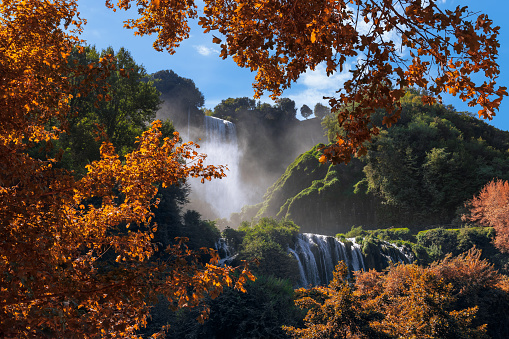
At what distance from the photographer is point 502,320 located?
452 inches

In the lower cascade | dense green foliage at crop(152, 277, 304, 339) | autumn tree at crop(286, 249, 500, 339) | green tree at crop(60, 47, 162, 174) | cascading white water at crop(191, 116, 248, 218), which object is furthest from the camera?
cascading white water at crop(191, 116, 248, 218)

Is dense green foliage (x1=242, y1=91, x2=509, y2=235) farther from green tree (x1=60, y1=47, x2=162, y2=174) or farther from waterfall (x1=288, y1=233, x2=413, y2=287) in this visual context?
green tree (x1=60, y1=47, x2=162, y2=174)

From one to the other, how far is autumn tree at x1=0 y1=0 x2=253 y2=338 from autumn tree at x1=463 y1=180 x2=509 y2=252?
22.9 meters

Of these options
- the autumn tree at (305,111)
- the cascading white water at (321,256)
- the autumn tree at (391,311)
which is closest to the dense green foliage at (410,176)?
the cascading white water at (321,256)

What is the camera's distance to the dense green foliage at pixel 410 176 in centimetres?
3128

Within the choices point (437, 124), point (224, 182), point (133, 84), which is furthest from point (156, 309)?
point (224, 182)

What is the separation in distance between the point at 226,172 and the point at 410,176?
97.7ft

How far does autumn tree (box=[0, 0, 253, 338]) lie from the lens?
2959 mm

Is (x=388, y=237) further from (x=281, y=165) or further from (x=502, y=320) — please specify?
(x=281, y=165)

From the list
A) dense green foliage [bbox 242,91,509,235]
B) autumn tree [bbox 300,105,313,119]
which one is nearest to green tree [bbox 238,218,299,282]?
dense green foliage [bbox 242,91,509,235]

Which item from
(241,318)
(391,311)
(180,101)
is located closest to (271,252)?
→ (241,318)

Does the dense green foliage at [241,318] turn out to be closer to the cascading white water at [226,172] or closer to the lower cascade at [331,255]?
the lower cascade at [331,255]

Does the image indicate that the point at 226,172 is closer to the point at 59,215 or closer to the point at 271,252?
the point at 271,252

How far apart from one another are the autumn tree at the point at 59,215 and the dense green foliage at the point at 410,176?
28.5 meters
